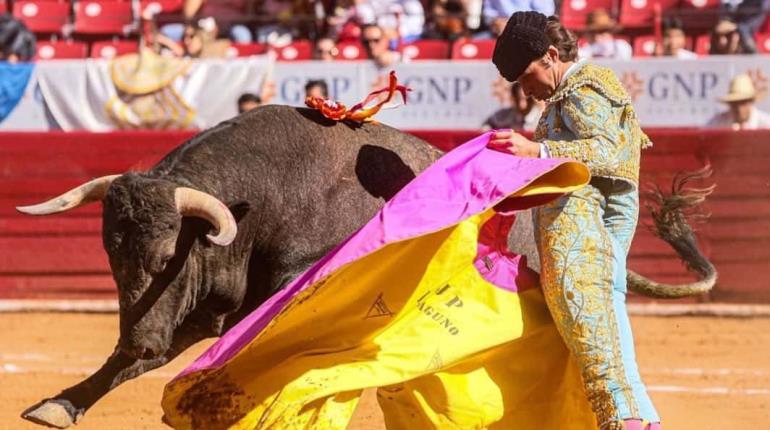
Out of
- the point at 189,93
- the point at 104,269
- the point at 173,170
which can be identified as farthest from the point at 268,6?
the point at 173,170

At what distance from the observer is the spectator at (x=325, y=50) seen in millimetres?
10688

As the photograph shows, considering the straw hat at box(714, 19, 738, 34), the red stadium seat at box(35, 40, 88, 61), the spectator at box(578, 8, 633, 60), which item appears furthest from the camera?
the red stadium seat at box(35, 40, 88, 61)

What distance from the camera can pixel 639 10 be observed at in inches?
442

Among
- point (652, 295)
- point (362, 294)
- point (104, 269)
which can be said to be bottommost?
point (104, 269)

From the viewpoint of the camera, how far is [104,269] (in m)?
9.20

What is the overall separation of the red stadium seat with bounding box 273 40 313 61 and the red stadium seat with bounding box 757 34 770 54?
11.6ft

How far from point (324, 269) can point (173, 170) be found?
2.79ft

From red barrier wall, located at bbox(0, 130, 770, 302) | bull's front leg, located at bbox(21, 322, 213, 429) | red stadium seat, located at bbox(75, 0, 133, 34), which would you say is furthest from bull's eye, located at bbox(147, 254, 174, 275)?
red stadium seat, located at bbox(75, 0, 133, 34)

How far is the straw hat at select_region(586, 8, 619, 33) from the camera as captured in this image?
34.2ft

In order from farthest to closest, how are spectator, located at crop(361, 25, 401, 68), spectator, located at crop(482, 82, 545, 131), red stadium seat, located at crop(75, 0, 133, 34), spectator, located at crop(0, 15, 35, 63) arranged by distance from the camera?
red stadium seat, located at crop(75, 0, 133, 34) < spectator, located at crop(0, 15, 35, 63) < spectator, located at crop(361, 25, 401, 68) < spectator, located at crop(482, 82, 545, 131)

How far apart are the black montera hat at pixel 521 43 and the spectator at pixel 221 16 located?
8.09m

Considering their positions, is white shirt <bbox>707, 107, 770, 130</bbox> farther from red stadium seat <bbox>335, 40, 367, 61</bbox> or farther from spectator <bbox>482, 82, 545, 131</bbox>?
red stadium seat <bbox>335, 40, 367, 61</bbox>

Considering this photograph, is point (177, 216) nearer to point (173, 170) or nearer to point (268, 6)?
point (173, 170)

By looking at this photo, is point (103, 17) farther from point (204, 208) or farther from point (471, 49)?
point (204, 208)
